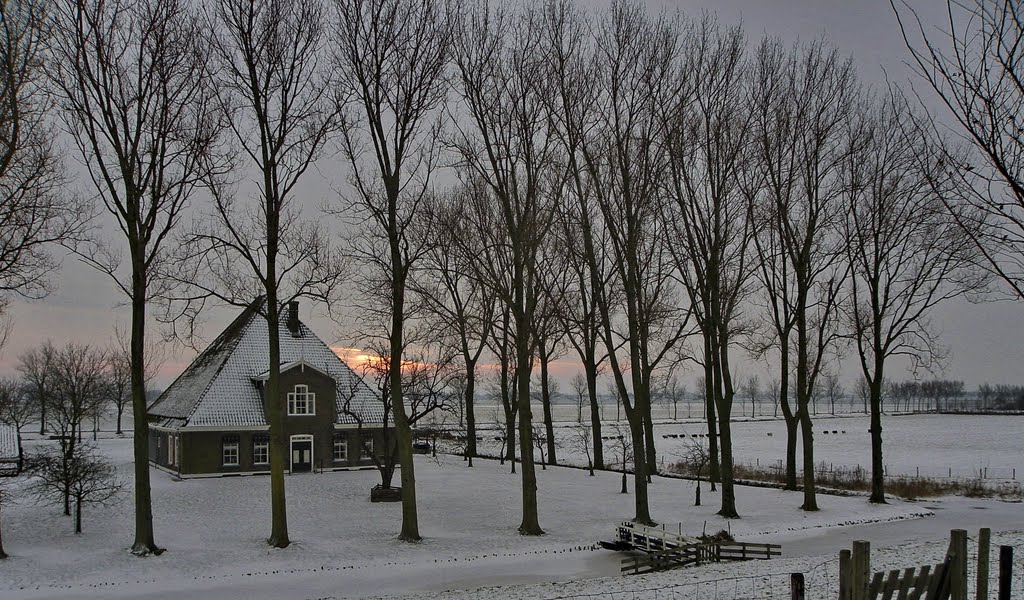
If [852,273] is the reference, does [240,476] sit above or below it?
below

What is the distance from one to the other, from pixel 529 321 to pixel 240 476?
2097 cm

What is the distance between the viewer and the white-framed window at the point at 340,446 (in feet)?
125

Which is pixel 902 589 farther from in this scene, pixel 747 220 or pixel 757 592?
pixel 747 220

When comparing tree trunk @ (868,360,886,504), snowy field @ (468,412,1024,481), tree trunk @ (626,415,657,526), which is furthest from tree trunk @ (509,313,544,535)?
snowy field @ (468,412,1024,481)

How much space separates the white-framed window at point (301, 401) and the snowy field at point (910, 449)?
20867 millimetres

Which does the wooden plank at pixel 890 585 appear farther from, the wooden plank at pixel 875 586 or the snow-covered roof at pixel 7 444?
the snow-covered roof at pixel 7 444

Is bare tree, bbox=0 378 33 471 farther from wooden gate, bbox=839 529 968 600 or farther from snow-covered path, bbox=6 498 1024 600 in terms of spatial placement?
wooden gate, bbox=839 529 968 600

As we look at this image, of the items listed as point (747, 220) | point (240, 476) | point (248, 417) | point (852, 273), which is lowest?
point (240, 476)

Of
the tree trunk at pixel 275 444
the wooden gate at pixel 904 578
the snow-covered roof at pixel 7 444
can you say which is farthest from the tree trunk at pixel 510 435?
the wooden gate at pixel 904 578

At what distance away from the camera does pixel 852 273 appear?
27.7 meters

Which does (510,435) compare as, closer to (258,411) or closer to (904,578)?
(258,411)

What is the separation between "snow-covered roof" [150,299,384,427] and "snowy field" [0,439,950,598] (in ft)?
14.5

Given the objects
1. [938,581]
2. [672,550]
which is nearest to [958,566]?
[938,581]

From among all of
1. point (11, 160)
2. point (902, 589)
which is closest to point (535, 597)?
point (902, 589)
